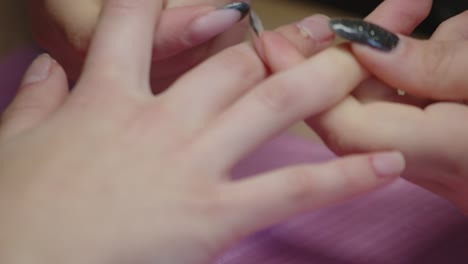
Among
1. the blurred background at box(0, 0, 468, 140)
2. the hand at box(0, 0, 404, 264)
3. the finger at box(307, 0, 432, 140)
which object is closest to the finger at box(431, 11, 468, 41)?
the finger at box(307, 0, 432, 140)

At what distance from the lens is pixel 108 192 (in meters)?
0.33

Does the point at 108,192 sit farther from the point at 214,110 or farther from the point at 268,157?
the point at 268,157

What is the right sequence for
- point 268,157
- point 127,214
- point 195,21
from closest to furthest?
point 127,214, point 195,21, point 268,157

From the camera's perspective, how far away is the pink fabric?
0.48 m

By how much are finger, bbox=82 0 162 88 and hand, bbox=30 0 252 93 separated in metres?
0.03

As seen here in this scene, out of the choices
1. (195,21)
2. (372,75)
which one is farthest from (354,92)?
(195,21)

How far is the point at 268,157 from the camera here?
601 mm

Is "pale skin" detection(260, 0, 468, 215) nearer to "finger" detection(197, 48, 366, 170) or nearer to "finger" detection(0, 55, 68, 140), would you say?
"finger" detection(197, 48, 366, 170)

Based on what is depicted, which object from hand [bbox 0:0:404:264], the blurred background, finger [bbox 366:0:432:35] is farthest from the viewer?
the blurred background

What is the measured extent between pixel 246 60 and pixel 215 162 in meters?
0.08

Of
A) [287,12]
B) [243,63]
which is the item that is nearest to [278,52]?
[243,63]

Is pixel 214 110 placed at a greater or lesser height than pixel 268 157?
greater

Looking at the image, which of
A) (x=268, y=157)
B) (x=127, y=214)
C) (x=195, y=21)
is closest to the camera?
(x=127, y=214)

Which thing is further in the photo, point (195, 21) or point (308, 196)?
point (195, 21)
